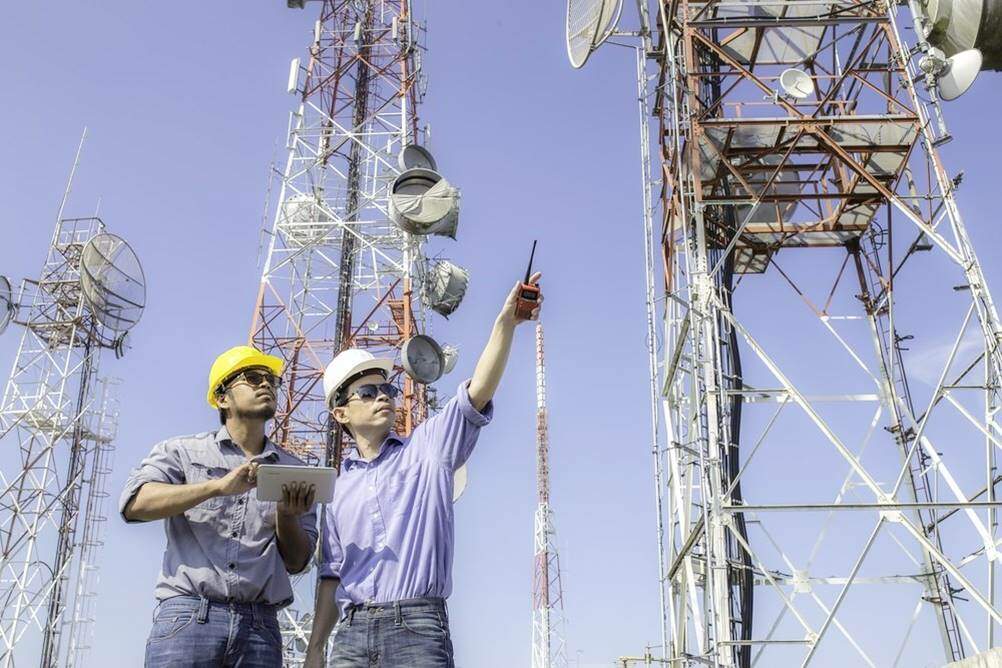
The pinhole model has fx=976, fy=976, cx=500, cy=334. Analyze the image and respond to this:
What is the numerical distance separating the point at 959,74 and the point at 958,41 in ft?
3.74

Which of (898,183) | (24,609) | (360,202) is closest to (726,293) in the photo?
(898,183)

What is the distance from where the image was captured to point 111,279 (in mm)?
18469

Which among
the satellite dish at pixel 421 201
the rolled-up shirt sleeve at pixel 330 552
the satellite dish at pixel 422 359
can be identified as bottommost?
the rolled-up shirt sleeve at pixel 330 552

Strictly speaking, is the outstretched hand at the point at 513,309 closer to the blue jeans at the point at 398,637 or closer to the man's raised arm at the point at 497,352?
the man's raised arm at the point at 497,352

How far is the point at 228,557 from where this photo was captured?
3.46m

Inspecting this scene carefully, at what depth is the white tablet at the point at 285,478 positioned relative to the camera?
324cm

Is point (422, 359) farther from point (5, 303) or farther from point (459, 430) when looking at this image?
point (459, 430)

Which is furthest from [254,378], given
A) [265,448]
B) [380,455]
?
[380,455]

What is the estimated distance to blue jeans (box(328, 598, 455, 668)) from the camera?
330 centimetres

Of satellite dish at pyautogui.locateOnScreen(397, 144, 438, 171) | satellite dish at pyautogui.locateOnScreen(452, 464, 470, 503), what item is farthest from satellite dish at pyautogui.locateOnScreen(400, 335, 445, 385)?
satellite dish at pyautogui.locateOnScreen(452, 464, 470, 503)

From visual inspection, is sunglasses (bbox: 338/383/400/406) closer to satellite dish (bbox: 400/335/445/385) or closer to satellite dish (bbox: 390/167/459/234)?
satellite dish (bbox: 400/335/445/385)

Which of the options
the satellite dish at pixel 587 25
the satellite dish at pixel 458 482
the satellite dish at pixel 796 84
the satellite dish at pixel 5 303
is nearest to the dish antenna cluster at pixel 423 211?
the satellite dish at pixel 587 25

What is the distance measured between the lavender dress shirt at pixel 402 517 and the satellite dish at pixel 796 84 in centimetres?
865

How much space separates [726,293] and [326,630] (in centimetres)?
903
